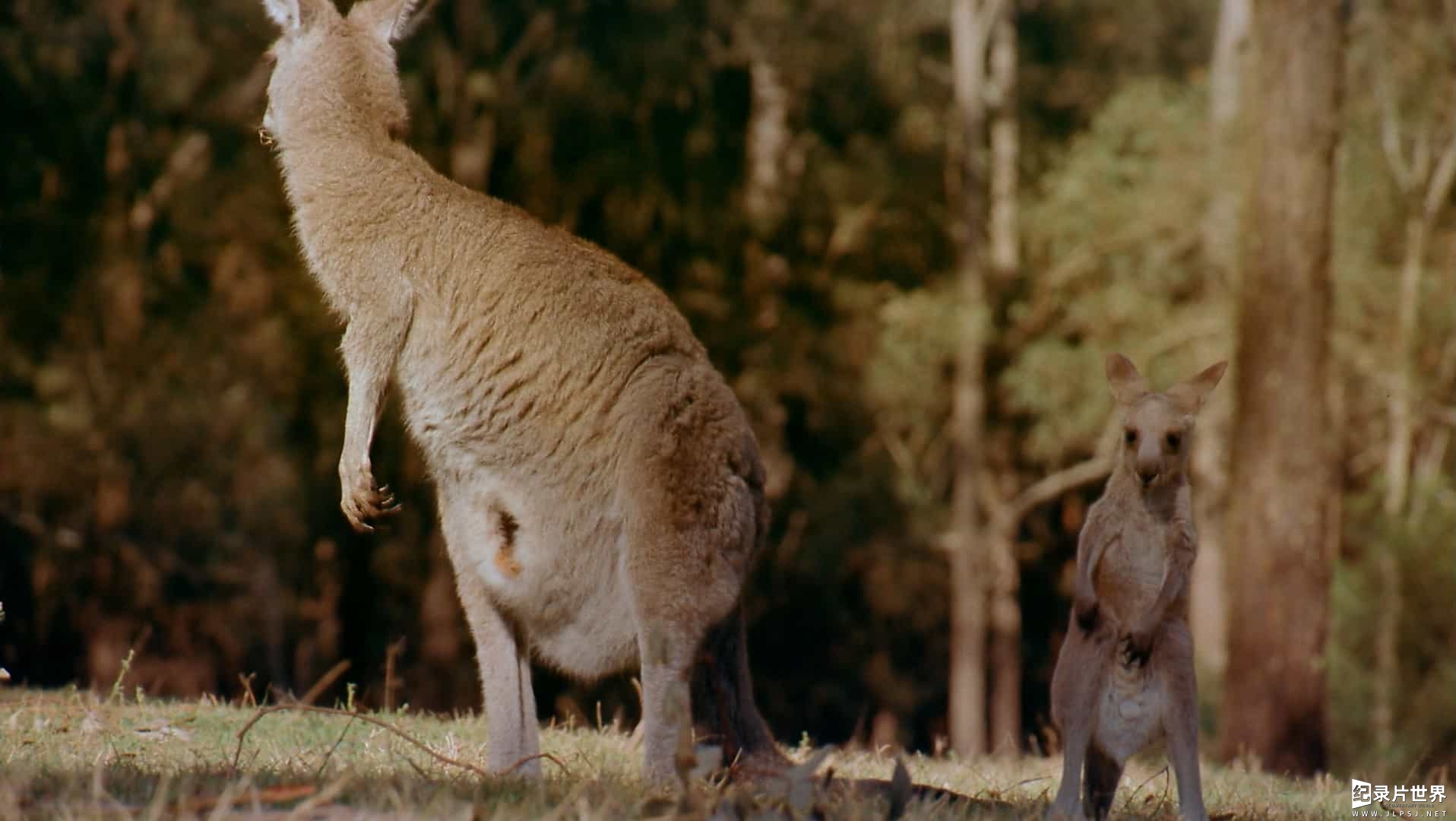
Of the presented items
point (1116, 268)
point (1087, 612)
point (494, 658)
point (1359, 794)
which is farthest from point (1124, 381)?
point (1116, 268)

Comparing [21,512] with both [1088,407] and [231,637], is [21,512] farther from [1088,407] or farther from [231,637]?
[1088,407]

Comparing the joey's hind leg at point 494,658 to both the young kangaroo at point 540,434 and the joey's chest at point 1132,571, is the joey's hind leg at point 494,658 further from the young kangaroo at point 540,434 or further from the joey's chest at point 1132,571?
the joey's chest at point 1132,571

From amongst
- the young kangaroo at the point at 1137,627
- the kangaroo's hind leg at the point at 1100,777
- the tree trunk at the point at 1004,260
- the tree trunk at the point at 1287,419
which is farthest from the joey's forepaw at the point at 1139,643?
the tree trunk at the point at 1004,260

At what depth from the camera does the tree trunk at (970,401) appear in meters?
22.5

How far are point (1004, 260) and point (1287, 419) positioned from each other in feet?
41.6

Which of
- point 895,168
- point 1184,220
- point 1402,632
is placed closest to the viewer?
point 1402,632

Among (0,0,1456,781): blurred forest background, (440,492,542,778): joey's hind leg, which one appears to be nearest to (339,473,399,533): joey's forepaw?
(440,492,542,778): joey's hind leg

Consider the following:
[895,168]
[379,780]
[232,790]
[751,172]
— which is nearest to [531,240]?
[379,780]

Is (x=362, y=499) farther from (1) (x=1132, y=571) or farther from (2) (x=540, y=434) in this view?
(1) (x=1132, y=571)

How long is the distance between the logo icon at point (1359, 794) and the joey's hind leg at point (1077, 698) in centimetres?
192

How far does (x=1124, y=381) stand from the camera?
5.11 meters

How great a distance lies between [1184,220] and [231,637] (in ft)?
45.4

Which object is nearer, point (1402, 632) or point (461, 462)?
point (461, 462)

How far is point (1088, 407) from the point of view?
71.5ft
